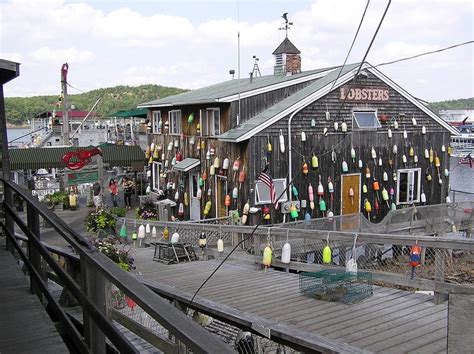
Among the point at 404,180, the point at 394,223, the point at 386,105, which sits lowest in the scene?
the point at 394,223

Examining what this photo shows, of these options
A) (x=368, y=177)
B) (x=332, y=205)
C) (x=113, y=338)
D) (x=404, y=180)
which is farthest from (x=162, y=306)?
(x=404, y=180)

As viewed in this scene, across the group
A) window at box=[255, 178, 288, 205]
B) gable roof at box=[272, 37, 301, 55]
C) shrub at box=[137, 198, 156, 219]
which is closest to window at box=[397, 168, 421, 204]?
window at box=[255, 178, 288, 205]

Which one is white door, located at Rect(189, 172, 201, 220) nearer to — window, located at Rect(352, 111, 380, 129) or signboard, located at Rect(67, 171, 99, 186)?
signboard, located at Rect(67, 171, 99, 186)

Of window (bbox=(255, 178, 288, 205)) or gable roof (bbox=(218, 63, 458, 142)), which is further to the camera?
window (bbox=(255, 178, 288, 205))

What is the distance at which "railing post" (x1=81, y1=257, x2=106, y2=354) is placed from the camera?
263 cm

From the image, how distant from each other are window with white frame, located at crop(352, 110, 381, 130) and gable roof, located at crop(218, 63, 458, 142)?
152 centimetres

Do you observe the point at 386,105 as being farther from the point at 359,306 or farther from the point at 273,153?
the point at 359,306

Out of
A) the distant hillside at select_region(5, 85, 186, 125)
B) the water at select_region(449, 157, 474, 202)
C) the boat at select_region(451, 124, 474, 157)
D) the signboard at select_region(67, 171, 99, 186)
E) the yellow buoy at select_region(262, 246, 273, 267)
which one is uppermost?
the distant hillside at select_region(5, 85, 186, 125)

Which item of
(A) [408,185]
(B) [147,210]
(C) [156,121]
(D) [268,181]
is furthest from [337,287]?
(C) [156,121]

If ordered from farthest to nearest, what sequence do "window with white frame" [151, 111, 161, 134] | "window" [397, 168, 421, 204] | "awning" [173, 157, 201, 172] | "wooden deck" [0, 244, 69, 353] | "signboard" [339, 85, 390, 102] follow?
"window with white frame" [151, 111, 161, 134]
"window" [397, 168, 421, 204]
"awning" [173, 157, 201, 172]
"signboard" [339, 85, 390, 102]
"wooden deck" [0, 244, 69, 353]

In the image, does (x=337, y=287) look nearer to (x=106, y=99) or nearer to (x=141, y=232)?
(x=141, y=232)

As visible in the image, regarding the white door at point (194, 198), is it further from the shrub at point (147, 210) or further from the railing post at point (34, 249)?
the railing post at point (34, 249)

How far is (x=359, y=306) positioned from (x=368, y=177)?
Answer: 13.2 m

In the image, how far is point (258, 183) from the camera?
16.6 metres
